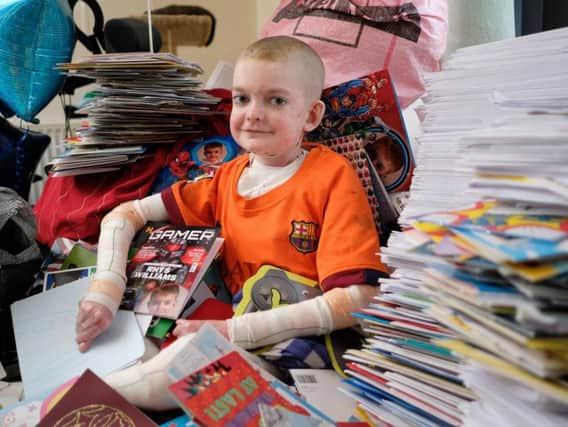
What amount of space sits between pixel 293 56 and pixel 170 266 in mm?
506

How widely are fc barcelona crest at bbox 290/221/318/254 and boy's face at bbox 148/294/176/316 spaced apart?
0.27 m

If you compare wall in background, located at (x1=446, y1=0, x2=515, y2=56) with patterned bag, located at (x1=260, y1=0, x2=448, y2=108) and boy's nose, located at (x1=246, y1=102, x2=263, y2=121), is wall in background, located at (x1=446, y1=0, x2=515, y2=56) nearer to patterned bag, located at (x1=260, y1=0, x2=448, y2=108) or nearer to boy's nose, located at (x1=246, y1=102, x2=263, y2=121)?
patterned bag, located at (x1=260, y1=0, x2=448, y2=108)

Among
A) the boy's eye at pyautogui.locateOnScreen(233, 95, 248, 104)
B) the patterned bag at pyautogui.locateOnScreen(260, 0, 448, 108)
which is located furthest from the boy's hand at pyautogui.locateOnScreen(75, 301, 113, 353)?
the patterned bag at pyautogui.locateOnScreen(260, 0, 448, 108)

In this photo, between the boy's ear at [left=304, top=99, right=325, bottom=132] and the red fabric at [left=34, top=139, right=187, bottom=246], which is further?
the red fabric at [left=34, top=139, right=187, bottom=246]

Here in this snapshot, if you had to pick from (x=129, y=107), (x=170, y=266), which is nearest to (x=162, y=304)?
(x=170, y=266)

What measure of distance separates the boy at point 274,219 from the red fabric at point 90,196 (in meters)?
0.24

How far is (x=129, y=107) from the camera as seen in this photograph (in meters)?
1.54

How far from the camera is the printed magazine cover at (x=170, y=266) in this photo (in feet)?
3.51

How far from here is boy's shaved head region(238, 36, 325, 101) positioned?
1.07m

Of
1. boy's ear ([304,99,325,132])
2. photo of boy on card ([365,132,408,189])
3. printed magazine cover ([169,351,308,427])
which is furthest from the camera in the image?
photo of boy on card ([365,132,408,189])

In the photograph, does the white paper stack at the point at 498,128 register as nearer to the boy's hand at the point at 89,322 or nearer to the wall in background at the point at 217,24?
the boy's hand at the point at 89,322

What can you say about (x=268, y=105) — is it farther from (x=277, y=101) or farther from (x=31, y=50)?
(x=31, y=50)

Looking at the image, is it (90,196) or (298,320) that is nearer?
(298,320)

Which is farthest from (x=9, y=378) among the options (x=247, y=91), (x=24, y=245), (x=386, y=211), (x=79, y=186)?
(x=386, y=211)
